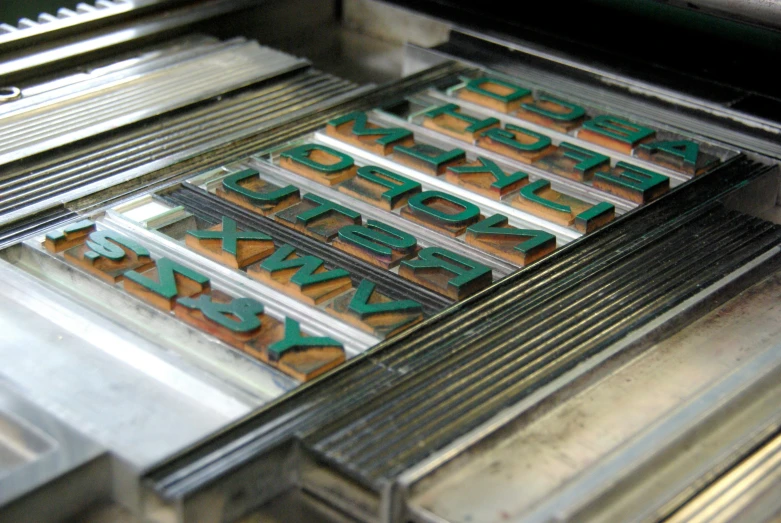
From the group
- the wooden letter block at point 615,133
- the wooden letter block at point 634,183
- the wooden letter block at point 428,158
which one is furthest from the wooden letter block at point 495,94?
the wooden letter block at point 634,183

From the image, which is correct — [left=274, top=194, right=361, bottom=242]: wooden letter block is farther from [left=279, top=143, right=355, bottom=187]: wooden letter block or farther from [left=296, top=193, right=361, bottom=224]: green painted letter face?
[left=279, top=143, right=355, bottom=187]: wooden letter block

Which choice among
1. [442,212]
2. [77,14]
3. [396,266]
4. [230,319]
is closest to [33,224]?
[230,319]

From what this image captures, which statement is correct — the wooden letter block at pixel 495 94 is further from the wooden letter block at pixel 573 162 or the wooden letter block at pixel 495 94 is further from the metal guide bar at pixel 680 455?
the metal guide bar at pixel 680 455

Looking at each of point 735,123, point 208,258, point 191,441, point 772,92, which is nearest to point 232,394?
point 191,441

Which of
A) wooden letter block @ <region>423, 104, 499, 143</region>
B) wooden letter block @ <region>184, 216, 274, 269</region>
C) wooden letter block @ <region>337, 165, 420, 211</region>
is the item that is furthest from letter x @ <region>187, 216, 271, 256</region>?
wooden letter block @ <region>423, 104, 499, 143</region>

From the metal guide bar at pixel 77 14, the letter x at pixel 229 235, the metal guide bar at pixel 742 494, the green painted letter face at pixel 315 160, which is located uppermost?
the metal guide bar at pixel 77 14

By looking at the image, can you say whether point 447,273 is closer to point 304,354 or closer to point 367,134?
point 304,354

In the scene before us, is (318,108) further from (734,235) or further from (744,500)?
(744,500)
